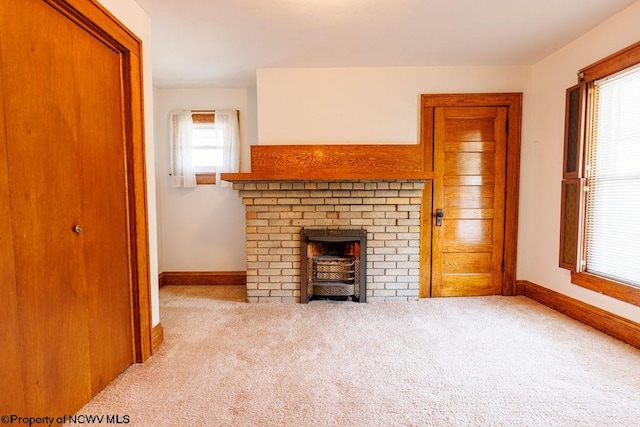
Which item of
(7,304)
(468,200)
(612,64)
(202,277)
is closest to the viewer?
(7,304)

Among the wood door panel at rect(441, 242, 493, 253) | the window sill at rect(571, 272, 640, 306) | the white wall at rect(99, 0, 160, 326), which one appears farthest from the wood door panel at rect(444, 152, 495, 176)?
the white wall at rect(99, 0, 160, 326)

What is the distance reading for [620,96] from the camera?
2.24 m

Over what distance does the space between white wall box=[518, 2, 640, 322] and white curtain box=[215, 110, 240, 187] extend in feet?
10.8

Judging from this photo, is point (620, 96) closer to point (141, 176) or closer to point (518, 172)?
point (518, 172)

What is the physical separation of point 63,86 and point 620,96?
→ 3703 millimetres

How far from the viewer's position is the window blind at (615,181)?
2.13 m

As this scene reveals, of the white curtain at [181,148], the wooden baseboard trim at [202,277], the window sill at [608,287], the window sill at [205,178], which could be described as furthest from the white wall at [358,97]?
the wooden baseboard trim at [202,277]

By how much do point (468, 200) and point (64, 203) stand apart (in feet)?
11.1

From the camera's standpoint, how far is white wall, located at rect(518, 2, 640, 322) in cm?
238

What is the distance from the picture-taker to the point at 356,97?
3.09 meters

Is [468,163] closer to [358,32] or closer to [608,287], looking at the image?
[608,287]

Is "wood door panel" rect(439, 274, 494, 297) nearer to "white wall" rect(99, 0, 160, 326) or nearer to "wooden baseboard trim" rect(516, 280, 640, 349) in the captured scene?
"wooden baseboard trim" rect(516, 280, 640, 349)

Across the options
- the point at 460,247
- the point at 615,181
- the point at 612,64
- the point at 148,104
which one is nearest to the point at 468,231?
the point at 460,247

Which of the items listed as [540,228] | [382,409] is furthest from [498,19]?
[382,409]
